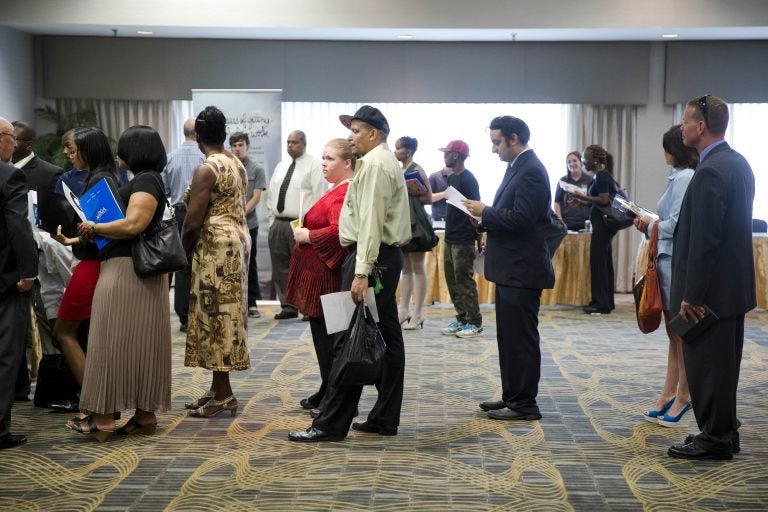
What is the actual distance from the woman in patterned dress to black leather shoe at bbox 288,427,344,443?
499 millimetres

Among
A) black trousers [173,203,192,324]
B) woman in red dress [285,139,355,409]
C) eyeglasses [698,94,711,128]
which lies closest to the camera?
eyeglasses [698,94,711,128]

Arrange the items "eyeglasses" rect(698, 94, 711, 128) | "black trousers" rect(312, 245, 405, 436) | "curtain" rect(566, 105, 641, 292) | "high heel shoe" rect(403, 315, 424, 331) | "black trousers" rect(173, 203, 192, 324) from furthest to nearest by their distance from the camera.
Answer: "curtain" rect(566, 105, 641, 292) → "high heel shoe" rect(403, 315, 424, 331) → "black trousers" rect(173, 203, 192, 324) → "black trousers" rect(312, 245, 405, 436) → "eyeglasses" rect(698, 94, 711, 128)

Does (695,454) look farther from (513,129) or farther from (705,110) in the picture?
(513,129)

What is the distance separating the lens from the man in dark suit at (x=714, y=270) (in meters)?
3.75

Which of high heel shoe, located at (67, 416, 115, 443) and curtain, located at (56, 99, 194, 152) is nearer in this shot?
high heel shoe, located at (67, 416, 115, 443)

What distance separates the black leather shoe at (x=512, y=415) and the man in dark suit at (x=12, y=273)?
2.28 metres

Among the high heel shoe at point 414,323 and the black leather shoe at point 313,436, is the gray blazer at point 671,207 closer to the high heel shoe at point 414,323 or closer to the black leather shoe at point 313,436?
the black leather shoe at point 313,436

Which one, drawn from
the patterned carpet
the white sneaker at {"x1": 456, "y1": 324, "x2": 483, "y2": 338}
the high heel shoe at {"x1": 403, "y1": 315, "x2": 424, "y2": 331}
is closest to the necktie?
the high heel shoe at {"x1": 403, "y1": 315, "x2": 424, "y2": 331}

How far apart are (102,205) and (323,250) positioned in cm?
103

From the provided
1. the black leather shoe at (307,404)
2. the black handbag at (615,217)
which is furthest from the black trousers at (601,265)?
the black leather shoe at (307,404)

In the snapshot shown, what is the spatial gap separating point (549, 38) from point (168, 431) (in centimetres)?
773

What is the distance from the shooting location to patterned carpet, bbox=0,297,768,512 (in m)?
3.39

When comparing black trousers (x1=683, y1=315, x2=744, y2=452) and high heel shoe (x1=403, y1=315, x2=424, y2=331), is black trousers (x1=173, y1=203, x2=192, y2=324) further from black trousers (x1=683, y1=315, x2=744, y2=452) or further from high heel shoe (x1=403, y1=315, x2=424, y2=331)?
black trousers (x1=683, y1=315, x2=744, y2=452)

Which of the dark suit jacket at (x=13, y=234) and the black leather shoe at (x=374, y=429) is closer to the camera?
the dark suit jacket at (x=13, y=234)
